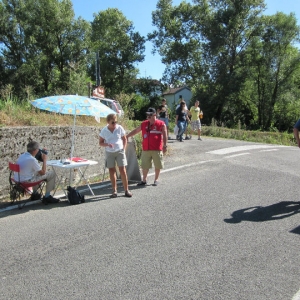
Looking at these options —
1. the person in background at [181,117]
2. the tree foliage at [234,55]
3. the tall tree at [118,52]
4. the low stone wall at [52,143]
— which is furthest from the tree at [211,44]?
the low stone wall at [52,143]

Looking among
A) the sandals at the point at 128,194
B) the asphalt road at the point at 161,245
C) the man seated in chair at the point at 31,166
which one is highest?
the man seated in chair at the point at 31,166

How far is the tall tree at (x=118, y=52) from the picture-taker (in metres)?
44.3

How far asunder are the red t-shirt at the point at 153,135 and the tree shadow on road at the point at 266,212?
257cm

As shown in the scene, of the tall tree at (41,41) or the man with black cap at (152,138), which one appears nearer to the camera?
the man with black cap at (152,138)

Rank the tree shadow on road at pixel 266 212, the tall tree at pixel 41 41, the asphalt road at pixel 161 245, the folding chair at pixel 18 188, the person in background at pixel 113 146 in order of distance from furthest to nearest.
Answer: the tall tree at pixel 41 41, the person in background at pixel 113 146, the folding chair at pixel 18 188, the tree shadow on road at pixel 266 212, the asphalt road at pixel 161 245

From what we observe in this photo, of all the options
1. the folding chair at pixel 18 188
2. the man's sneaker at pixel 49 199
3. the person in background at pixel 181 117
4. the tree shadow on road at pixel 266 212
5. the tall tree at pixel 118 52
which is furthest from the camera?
the tall tree at pixel 118 52

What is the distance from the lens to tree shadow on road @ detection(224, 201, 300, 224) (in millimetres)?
5340

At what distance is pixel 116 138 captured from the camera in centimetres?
686

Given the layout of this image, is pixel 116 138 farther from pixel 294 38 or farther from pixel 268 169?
pixel 294 38

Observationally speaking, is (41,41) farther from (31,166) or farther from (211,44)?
(31,166)

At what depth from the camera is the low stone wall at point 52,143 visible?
21.7 feet

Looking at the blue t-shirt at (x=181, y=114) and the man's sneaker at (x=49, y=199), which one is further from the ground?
the blue t-shirt at (x=181, y=114)

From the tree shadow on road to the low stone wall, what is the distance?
4.29 metres

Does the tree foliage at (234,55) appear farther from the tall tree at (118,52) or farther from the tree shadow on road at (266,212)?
the tree shadow on road at (266,212)
